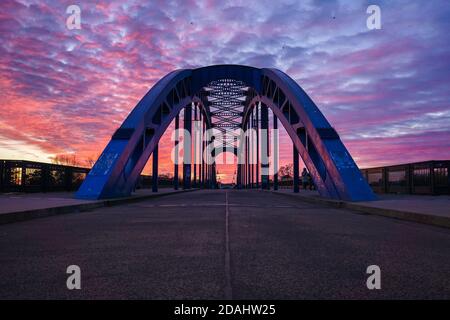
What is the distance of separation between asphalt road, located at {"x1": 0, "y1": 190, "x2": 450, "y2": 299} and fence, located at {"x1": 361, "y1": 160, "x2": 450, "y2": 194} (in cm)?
1193

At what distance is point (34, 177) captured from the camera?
19.6m

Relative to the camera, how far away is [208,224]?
7.38 m

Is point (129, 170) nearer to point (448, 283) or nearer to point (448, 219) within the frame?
point (448, 219)

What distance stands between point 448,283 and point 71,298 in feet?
9.87

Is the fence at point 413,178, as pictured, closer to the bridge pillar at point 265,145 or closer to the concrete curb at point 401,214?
the concrete curb at point 401,214

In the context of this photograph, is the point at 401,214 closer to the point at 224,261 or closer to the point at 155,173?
the point at 224,261

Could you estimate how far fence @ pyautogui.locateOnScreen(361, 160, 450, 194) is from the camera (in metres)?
17.1

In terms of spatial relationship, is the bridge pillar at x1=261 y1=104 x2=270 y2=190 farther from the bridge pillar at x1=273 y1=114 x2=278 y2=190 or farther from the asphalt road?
the asphalt road

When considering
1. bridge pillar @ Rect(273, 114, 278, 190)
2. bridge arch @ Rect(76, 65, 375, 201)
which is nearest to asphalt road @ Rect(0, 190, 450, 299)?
bridge arch @ Rect(76, 65, 375, 201)

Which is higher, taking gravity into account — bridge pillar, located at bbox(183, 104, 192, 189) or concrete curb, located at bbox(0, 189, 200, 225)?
bridge pillar, located at bbox(183, 104, 192, 189)

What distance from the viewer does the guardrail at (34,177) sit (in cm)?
1838

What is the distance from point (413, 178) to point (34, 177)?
1975cm

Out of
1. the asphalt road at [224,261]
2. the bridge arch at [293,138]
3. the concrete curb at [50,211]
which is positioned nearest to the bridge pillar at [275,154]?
the bridge arch at [293,138]
